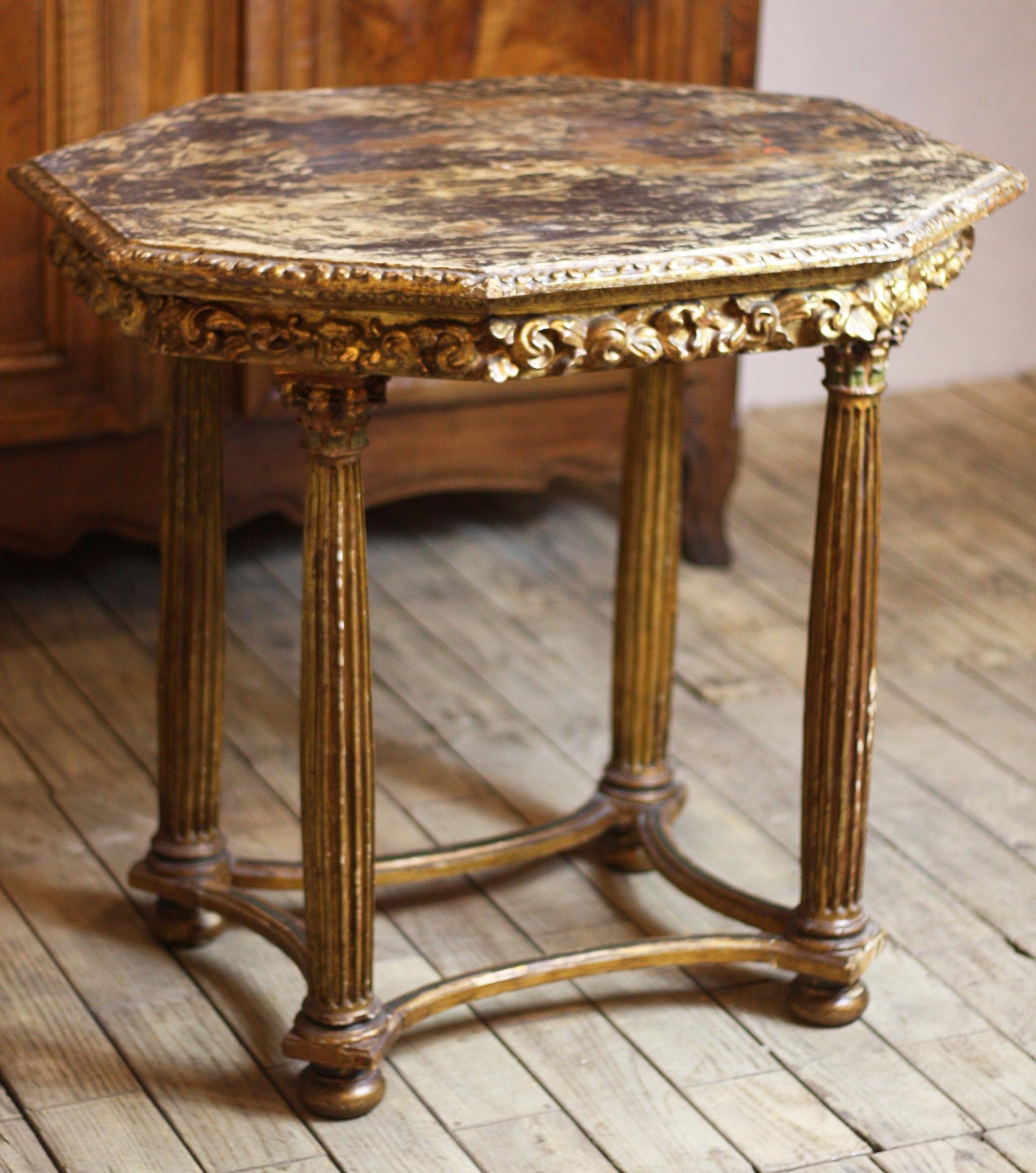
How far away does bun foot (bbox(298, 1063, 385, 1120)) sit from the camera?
177cm

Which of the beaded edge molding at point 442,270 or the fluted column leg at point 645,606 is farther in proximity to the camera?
the fluted column leg at point 645,606

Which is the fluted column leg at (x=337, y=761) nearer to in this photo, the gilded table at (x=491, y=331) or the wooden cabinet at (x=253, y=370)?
the gilded table at (x=491, y=331)

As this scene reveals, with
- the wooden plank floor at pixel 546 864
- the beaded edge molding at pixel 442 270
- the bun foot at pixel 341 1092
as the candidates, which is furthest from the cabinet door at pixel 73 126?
the bun foot at pixel 341 1092

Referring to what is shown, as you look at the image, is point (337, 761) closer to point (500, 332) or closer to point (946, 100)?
point (500, 332)

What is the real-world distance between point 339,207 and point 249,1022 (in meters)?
0.83

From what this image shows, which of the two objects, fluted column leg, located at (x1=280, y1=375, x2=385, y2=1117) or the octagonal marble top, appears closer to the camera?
the octagonal marble top

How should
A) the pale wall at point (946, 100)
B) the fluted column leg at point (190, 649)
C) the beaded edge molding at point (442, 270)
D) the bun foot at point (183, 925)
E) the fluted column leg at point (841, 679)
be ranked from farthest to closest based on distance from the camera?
the pale wall at point (946, 100), the bun foot at point (183, 925), the fluted column leg at point (190, 649), the fluted column leg at point (841, 679), the beaded edge molding at point (442, 270)

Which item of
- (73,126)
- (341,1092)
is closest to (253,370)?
(73,126)

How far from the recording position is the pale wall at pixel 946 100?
12.0ft

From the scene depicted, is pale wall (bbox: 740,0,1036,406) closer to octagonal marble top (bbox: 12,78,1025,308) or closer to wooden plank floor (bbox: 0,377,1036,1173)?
wooden plank floor (bbox: 0,377,1036,1173)

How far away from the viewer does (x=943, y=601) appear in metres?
3.01

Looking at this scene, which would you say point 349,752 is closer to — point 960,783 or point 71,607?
point 960,783

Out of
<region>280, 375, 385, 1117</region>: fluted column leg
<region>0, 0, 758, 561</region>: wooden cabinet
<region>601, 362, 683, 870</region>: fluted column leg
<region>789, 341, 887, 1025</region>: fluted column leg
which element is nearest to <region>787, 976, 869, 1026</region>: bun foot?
<region>789, 341, 887, 1025</region>: fluted column leg

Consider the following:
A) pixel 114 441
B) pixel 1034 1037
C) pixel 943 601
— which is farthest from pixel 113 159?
pixel 943 601
